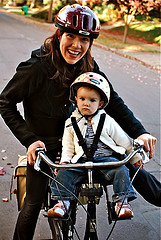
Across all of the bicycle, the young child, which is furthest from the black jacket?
the bicycle

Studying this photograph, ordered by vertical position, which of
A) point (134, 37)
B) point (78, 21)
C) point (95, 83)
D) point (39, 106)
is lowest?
point (134, 37)

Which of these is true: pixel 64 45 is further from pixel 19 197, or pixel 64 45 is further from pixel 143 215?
pixel 143 215

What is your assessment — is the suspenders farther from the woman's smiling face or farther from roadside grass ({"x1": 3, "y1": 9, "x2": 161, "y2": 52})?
roadside grass ({"x1": 3, "y1": 9, "x2": 161, "y2": 52})

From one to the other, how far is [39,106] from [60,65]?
36 centimetres

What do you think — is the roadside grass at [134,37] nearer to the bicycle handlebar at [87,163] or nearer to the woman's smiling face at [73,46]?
A: the woman's smiling face at [73,46]

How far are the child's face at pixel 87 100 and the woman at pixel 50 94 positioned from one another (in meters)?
0.34

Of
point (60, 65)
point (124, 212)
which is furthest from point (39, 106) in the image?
point (124, 212)

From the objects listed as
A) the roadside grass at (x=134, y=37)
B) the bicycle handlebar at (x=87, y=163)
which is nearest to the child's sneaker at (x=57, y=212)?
the bicycle handlebar at (x=87, y=163)

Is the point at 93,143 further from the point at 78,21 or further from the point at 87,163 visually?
the point at 78,21

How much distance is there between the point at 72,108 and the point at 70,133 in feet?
1.16

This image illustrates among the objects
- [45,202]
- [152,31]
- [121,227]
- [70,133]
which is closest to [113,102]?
[70,133]

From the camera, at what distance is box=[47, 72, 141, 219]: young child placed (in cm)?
249

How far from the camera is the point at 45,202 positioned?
3.30 metres

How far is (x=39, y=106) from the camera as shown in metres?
3.00
